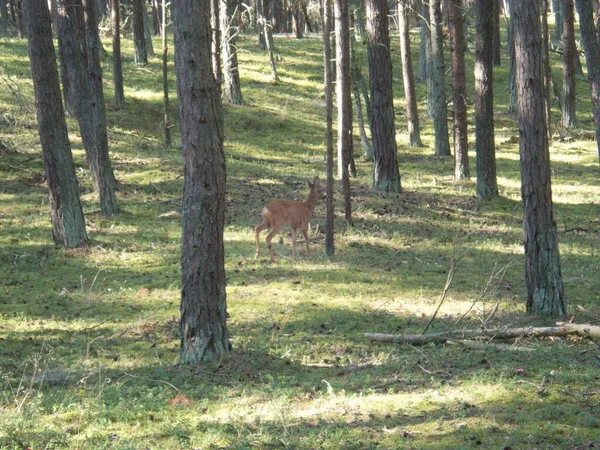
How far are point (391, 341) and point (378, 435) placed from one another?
4.36 metres

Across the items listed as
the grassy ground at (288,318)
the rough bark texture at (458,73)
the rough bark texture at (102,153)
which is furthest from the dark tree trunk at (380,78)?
the rough bark texture at (102,153)

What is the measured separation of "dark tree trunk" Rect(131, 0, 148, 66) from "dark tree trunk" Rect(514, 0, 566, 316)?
3216 cm

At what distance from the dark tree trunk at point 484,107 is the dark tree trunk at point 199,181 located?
15.6m

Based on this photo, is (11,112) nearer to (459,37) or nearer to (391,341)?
(459,37)

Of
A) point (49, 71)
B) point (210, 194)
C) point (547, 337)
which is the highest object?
point (49, 71)

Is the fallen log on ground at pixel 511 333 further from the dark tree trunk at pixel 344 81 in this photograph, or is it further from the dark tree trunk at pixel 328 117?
the dark tree trunk at pixel 344 81

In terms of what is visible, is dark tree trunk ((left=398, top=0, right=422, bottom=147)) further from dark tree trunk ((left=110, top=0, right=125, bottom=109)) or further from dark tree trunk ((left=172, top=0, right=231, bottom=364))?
dark tree trunk ((left=172, top=0, right=231, bottom=364))

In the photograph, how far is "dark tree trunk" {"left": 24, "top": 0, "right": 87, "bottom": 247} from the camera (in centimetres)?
1841

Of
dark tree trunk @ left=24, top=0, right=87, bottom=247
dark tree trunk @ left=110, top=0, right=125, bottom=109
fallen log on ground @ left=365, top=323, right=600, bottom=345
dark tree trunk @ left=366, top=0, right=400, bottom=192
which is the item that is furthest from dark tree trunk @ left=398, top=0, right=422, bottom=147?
fallen log on ground @ left=365, top=323, right=600, bottom=345

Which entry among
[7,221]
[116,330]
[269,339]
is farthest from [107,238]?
[269,339]

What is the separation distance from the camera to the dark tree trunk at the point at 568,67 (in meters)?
30.7

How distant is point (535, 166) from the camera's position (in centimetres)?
1313

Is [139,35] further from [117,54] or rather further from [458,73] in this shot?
[458,73]

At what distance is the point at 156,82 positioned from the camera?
3991cm
